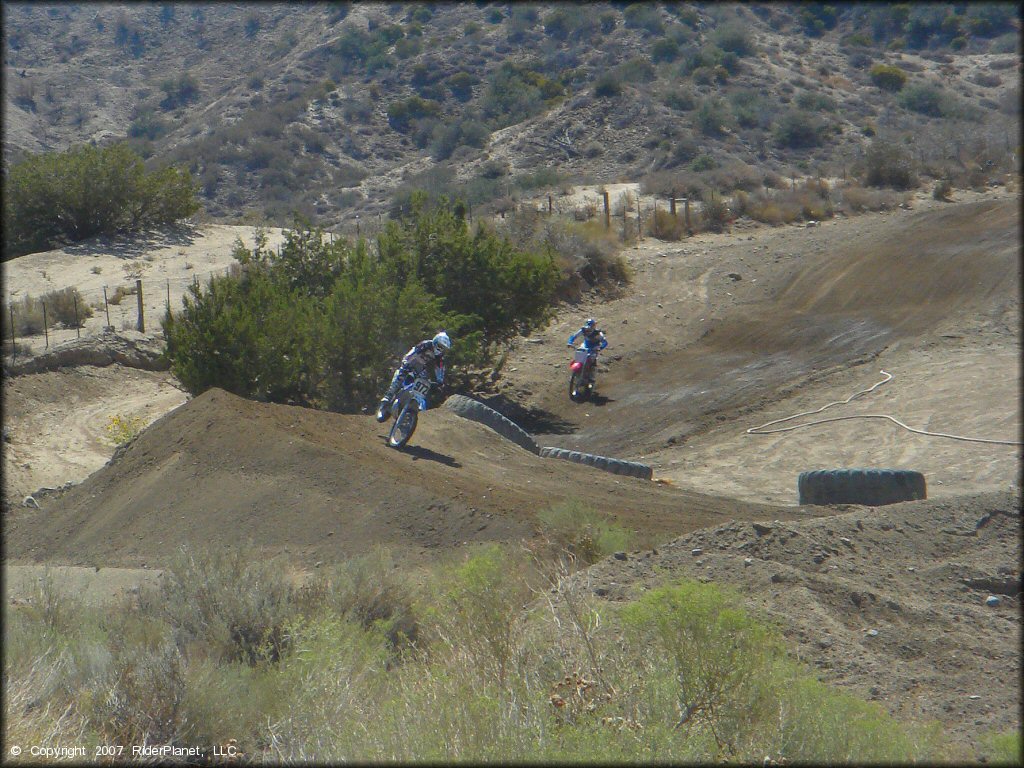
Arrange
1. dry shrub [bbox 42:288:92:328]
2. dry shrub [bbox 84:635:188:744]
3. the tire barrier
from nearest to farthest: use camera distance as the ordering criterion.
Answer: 1. dry shrub [bbox 84:635:188:744]
2. the tire barrier
3. dry shrub [bbox 42:288:92:328]

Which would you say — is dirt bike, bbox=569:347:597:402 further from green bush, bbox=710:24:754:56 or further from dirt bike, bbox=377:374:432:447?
green bush, bbox=710:24:754:56

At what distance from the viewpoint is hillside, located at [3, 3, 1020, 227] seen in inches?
2657

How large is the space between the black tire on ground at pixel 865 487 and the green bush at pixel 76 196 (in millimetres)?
29594

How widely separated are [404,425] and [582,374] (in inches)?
378

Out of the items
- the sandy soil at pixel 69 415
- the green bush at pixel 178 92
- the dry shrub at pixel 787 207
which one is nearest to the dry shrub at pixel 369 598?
the sandy soil at pixel 69 415

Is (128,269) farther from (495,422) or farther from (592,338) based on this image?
(495,422)

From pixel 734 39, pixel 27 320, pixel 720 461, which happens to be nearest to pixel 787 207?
pixel 720 461

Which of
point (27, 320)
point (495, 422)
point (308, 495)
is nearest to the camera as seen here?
point (308, 495)

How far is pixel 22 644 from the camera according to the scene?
23.0 ft

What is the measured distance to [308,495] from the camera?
43.3ft

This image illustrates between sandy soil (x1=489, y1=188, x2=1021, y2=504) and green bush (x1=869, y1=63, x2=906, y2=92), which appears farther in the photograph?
green bush (x1=869, y1=63, x2=906, y2=92)

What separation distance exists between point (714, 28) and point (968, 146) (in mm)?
35188

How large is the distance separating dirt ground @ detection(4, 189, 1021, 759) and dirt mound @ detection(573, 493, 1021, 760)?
3 centimetres

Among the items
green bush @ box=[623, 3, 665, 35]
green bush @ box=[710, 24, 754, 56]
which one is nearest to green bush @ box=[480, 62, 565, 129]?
green bush @ box=[623, 3, 665, 35]
